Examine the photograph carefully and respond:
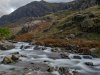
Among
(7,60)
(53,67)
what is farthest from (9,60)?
(53,67)

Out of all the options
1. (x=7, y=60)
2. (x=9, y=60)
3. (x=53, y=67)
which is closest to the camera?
(x=53, y=67)

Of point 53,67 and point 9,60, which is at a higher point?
point 9,60

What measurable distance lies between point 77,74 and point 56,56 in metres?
16.1

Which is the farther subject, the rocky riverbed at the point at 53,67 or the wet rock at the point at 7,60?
the wet rock at the point at 7,60

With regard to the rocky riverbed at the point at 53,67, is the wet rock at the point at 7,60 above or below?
above

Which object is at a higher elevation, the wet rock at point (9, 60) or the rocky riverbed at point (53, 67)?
the wet rock at point (9, 60)

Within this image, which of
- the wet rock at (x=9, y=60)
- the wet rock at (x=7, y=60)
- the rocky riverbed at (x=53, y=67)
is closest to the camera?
the rocky riverbed at (x=53, y=67)

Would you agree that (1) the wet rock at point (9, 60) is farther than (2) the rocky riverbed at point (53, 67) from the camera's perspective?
Yes

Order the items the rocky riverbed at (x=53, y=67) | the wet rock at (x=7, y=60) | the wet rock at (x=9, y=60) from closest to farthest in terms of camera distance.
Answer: the rocky riverbed at (x=53, y=67)
the wet rock at (x=7, y=60)
the wet rock at (x=9, y=60)

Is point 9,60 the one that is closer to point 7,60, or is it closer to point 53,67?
point 7,60

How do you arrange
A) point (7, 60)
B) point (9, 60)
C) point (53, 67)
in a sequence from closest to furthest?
point (53, 67), point (7, 60), point (9, 60)

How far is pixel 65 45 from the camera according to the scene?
189ft

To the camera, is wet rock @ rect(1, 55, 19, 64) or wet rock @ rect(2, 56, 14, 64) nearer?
wet rock @ rect(2, 56, 14, 64)

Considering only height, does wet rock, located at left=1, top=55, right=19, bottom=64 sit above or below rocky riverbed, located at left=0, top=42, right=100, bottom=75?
above
